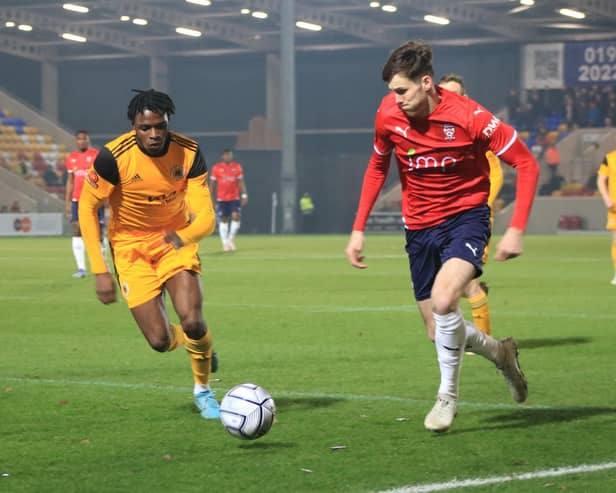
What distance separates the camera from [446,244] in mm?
6820

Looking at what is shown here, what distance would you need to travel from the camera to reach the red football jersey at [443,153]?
665cm

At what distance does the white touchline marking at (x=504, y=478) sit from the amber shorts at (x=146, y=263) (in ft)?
8.54

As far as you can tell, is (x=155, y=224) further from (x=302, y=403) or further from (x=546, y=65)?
(x=546, y=65)

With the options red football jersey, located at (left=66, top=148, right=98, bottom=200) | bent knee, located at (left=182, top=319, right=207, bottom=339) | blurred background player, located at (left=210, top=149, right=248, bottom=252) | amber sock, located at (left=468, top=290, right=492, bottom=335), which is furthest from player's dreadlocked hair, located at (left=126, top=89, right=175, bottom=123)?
blurred background player, located at (left=210, top=149, right=248, bottom=252)

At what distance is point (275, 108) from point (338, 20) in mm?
5632

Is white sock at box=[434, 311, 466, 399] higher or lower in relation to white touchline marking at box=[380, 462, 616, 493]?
higher

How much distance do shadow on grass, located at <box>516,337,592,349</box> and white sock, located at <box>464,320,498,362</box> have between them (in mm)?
3595

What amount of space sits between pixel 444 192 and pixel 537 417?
1377mm

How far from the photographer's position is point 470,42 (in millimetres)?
51031

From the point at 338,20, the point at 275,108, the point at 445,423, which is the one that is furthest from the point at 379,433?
the point at 275,108

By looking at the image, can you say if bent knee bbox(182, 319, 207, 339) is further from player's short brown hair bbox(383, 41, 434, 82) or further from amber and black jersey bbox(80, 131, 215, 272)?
player's short brown hair bbox(383, 41, 434, 82)

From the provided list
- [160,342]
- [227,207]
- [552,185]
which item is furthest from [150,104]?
[552,185]

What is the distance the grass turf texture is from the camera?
566 cm

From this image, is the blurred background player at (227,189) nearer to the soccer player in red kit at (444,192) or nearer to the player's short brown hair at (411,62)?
the soccer player in red kit at (444,192)
